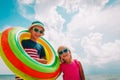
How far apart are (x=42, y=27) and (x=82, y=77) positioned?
1395 millimetres

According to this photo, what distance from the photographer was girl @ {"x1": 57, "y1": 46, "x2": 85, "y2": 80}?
482 cm

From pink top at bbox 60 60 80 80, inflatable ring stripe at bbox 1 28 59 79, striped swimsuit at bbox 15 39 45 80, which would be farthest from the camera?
striped swimsuit at bbox 15 39 45 80

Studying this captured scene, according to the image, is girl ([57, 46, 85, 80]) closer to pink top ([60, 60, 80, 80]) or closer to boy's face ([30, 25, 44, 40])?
pink top ([60, 60, 80, 80])

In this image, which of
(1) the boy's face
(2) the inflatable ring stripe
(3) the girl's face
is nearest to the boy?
(1) the boy's face

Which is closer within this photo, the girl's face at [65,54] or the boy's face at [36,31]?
the girl's face at [65,54]

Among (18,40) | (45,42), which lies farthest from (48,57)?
(18,40)

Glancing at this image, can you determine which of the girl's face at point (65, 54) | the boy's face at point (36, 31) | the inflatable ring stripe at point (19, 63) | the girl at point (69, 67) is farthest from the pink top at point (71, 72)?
the boy's face at point (36, 31)

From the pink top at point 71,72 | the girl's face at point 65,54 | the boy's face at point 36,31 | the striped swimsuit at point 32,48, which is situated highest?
the boy's face at point 36,31

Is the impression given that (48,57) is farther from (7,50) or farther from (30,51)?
(7,50)

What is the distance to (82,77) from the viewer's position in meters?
4.86

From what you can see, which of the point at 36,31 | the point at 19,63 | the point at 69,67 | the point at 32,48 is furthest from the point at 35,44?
the point at 69,67

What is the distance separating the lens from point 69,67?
4836 millimetres

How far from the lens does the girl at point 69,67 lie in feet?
15.8

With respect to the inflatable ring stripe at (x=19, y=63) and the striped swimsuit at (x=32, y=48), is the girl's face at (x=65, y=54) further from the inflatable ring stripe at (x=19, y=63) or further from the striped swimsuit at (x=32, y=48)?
the striped swimsuit at (x=32, y=48)
